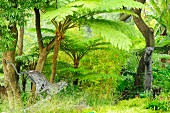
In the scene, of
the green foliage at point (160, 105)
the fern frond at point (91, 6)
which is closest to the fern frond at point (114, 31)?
the fern frond at point (91, 6)

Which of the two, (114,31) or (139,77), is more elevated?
(114,31)

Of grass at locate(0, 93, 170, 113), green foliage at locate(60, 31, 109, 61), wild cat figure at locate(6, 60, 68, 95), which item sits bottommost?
grass at locate(0, 93, 170, 113)

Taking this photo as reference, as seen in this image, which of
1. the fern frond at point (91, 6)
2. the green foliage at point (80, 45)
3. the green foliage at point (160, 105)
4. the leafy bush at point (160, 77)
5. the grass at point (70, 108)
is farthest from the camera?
the leafy bush at point (160, 77)

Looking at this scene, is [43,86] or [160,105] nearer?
[160,105]

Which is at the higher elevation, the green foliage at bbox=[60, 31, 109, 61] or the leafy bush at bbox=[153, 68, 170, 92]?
the green foliage at bbox=[60, 31, 109, 61]

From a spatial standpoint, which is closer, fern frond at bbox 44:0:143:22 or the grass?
fern frond at bbox 44:0:143:22

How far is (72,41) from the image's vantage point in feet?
18.5

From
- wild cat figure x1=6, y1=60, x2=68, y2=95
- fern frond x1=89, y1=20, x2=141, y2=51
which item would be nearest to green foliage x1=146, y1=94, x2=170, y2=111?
fern frond x1=89, y1=20, x2=141, y2=51

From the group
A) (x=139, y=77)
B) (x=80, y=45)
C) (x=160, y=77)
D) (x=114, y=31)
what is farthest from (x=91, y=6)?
(x=160, y=77)

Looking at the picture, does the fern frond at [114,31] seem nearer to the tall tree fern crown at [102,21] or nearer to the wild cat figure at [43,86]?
the tall tree fern crown at [102,21]

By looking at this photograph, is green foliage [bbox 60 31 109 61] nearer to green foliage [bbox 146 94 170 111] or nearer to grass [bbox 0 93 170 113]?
grass [bbox 0 93 170 113]

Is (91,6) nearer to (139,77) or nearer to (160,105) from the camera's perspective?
(160,105)

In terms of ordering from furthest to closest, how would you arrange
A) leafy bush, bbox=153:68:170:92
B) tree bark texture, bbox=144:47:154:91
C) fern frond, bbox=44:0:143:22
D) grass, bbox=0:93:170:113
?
leafy bush, bbox=153:68:170:92 < tree bark texture, bbox=144:47:154:91 < grass, bbox=0:93:170:113 < fern frond, bbox=44:0:143:22

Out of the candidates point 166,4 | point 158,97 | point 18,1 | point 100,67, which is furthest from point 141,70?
point 18,1
